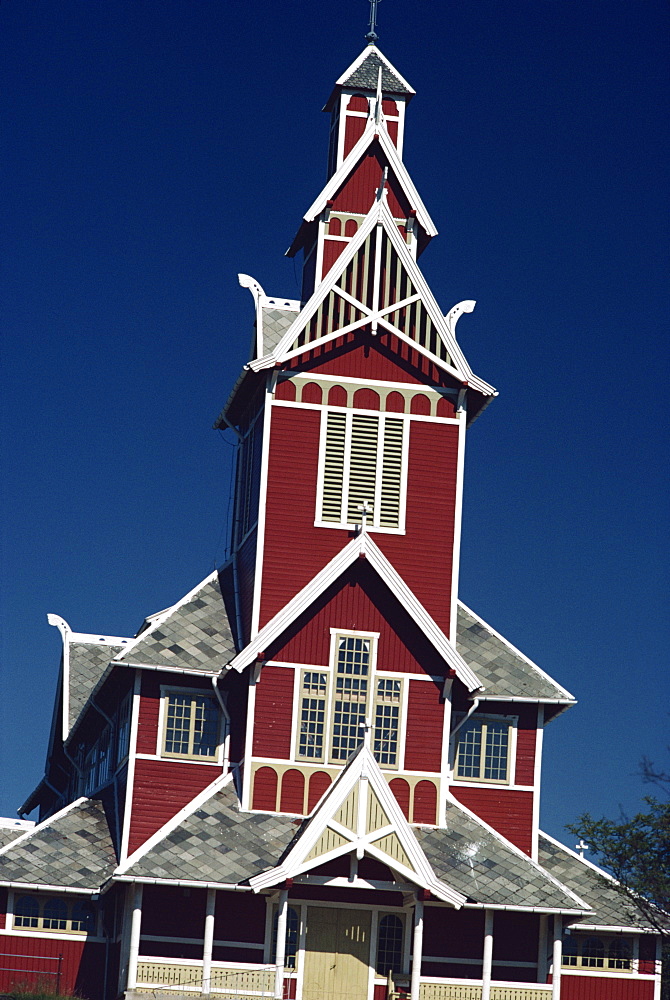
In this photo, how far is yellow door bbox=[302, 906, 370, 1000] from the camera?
3981cm

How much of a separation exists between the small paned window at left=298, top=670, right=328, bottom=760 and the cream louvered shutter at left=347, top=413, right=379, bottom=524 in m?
4.00

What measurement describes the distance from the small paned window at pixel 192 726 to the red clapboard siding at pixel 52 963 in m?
5.04

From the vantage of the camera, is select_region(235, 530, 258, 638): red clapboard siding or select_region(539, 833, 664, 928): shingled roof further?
select_region(235, 530, 258, 638): red clapboard siding

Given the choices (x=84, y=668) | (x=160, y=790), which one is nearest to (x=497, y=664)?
(x=160, y=790)

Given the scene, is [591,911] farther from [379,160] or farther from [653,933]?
[379,160]

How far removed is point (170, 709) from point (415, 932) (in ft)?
25.4

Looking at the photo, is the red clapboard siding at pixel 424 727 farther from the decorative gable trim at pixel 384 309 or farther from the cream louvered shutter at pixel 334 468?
the decorative gable trim at pixel 384 309

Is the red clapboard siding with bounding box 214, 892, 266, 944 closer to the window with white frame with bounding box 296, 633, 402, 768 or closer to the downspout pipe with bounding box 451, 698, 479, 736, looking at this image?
the window with white frame with bounding box 296, 633, 402, 768

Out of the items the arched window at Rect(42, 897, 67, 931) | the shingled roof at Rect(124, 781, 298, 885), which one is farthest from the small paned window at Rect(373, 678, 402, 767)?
the arched window at Rect(42, 897, 67, 931)

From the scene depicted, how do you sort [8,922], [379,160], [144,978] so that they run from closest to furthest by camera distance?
[144,978], [8,922], [379,160]

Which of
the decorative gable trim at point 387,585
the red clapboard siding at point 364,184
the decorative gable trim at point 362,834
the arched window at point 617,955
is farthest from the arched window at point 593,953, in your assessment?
the red clapboard siding at point 364,184

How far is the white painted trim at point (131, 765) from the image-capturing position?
136ft

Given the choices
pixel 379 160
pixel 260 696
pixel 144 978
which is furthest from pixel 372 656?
pixel 379 160

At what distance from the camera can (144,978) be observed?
39.0m
